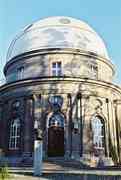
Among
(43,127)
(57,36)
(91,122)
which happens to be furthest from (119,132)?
(57,36)

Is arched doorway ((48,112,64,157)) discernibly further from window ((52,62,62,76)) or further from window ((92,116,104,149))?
window ((52,62,62,76))

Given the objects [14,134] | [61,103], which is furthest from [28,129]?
[61,103]

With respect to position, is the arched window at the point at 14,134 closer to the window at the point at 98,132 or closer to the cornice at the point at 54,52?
the window at the point at 98,132

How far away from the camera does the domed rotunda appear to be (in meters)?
21.4

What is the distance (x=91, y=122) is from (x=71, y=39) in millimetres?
8471

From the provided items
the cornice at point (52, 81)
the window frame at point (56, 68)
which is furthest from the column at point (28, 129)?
the window frame at point (56, 68)

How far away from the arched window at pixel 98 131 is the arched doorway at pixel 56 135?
2492 mm

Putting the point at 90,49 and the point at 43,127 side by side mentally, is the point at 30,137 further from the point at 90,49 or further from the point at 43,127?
the point at 90,49

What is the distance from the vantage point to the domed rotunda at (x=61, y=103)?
21422mm

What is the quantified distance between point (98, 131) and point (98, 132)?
80 mm

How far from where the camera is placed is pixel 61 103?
72.6 ft

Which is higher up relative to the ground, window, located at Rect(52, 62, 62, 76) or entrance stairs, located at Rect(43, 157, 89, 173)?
window, located at Rect(52, 62, 62, 76)

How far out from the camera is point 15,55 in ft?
89.1

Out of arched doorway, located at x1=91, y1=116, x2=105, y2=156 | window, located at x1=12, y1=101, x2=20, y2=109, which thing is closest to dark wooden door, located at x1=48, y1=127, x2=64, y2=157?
arched doorway, located at x1=91, y1=116, x2=105, y2=156
